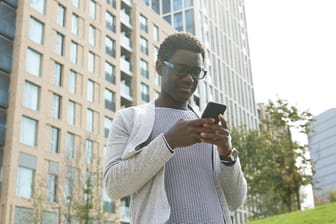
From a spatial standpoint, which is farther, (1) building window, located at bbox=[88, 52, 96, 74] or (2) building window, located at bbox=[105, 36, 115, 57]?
(2) building window, located at bbox=[105, 36, 115, 57]

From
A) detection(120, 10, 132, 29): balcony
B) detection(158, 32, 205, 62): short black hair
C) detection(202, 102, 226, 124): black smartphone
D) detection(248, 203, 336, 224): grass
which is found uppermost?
detection(120, 10, 132, 29): balcony

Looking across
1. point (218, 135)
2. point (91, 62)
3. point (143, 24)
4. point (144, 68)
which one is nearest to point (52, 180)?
point (91, 62)

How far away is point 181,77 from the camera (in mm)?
2227

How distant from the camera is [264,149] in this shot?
2466cm

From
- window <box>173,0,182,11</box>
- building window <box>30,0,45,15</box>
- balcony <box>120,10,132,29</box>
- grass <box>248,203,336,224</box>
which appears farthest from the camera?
window <box>173,0,182,11</box>

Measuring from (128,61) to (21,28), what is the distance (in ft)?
41.5

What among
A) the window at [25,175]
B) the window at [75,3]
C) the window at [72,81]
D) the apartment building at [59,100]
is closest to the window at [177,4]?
the apartment building at [59,100]

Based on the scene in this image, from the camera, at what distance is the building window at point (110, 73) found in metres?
33.3

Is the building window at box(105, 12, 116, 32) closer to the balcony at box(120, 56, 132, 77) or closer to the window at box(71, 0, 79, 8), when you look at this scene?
the balcony at box(120, 56, 132, 77)

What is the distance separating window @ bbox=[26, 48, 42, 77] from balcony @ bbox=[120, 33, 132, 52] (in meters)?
10.3

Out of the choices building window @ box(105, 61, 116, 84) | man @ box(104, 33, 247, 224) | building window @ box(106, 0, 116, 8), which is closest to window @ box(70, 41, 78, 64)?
building window @ box(105, 61, 116, 84)

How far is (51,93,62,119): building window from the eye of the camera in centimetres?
2725

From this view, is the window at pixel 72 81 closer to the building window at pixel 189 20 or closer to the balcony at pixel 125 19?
the balcony at pixel 125 19

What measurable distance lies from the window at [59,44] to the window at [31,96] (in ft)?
11.8
